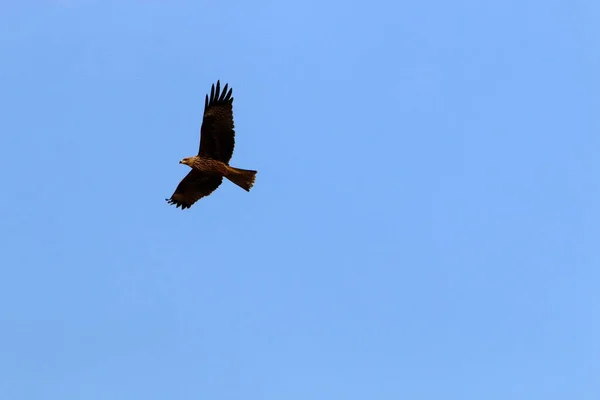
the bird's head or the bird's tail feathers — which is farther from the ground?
the bird's head

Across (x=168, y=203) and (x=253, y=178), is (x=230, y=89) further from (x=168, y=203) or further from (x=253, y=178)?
(x=168, y=203)

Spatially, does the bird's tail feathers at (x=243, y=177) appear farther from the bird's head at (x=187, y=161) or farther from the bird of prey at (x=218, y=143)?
the bird's head at (x=187, y=161)

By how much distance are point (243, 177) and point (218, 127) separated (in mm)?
1501

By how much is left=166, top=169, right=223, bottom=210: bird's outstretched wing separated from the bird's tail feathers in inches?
43.4

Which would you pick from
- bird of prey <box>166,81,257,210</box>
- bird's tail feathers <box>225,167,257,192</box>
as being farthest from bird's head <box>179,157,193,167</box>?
bird's tail feathers <box>225,167,257,192</box>

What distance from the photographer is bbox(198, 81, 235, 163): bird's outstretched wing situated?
80.9 feet

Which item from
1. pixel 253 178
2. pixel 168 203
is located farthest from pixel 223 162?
pixel 168 203

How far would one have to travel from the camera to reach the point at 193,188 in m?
26.7

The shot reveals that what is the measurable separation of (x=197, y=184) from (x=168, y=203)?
1.21 metres

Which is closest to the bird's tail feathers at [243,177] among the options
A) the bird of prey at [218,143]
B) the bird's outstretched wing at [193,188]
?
the bird of prey at [218,143]

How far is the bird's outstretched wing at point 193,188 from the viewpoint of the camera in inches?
1031

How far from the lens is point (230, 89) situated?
2492 cm

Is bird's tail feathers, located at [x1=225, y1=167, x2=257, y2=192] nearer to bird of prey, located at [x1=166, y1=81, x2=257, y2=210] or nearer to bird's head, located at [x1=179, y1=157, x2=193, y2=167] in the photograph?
bird of prey, located at [x1=166, y1=81, x2=257, y2=210]

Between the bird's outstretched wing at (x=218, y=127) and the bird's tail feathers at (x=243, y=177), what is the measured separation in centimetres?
35
